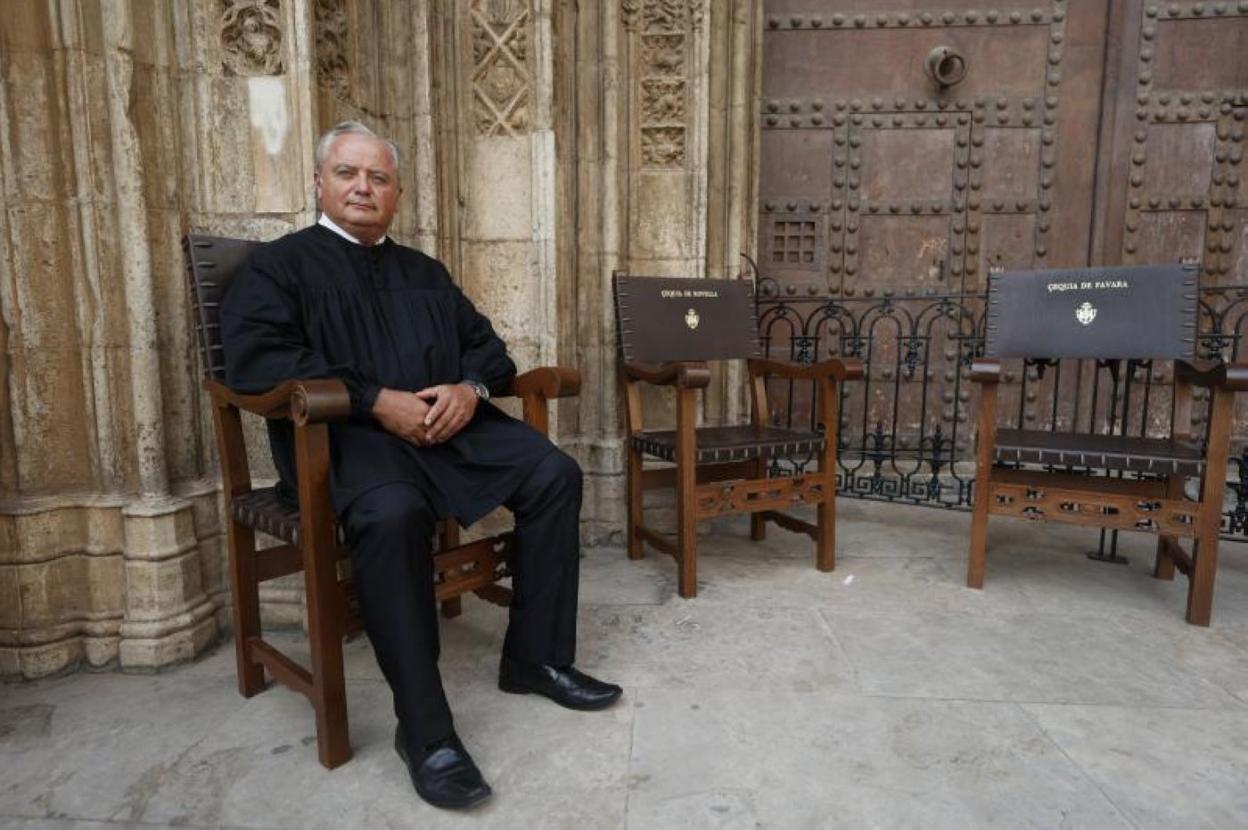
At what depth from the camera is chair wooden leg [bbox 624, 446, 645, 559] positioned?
313 cm

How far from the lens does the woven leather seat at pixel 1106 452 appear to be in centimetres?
241

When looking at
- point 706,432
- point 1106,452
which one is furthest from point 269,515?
point 1106,452

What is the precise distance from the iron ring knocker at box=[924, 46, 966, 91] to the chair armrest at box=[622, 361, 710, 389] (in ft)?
7.94

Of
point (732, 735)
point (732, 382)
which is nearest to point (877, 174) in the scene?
point (732, 382)

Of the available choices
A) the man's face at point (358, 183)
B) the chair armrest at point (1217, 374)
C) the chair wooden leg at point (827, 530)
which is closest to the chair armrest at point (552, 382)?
the man's face at point (358, 183)

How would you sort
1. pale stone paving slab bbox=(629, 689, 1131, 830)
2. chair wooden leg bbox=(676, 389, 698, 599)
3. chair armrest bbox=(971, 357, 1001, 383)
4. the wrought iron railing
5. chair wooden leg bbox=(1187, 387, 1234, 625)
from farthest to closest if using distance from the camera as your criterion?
the wrought iron railing < chair wooden leg bbox=(676, 389, 698, 599) < chair armrest bbox=(971, 357, 1001, 383) < chair wooden leg bbox=(1187, 387, 1234, 625) < pale stone paving slab bbox=(629, 689, 1131, 830)

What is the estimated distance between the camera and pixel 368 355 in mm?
2004

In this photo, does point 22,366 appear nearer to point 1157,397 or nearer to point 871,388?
point 871,388

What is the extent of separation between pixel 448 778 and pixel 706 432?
1820mm

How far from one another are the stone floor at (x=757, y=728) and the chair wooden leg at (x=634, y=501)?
1.61 ft

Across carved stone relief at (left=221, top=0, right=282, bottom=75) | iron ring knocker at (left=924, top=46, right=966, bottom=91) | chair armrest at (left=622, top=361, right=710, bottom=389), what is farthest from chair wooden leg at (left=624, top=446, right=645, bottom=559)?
iron ring knocker at (left=924, top=46, right=966, bottom=91)

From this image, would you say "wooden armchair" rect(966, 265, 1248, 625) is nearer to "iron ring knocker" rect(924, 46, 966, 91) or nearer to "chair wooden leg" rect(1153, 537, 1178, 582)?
"chair wooden leg" rect(1153, 537, 1178, 582)

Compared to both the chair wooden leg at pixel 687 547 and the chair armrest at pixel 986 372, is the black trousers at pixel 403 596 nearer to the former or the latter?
the chair wooden leg at pixel 687 547

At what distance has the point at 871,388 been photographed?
441cm
